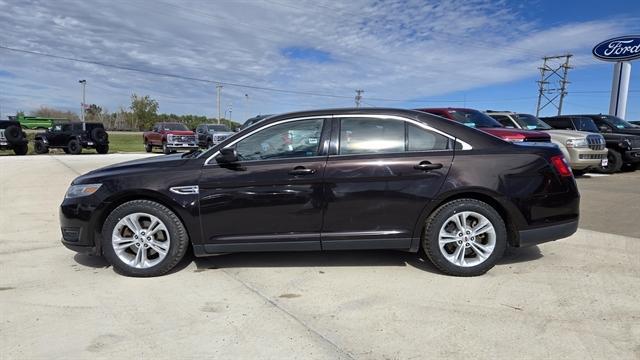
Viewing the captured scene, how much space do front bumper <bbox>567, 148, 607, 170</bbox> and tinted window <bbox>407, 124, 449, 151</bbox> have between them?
833 cm

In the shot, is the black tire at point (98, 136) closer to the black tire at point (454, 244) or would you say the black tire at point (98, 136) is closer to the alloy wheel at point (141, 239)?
the alloy wheel at point (141, 239)

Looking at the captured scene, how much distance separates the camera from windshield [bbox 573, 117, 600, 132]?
46.0ft

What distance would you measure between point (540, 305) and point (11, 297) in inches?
175

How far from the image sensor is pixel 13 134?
21359 mm

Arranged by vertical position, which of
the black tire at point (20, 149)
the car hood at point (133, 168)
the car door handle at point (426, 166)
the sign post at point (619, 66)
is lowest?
the black tire at point (20, 149)

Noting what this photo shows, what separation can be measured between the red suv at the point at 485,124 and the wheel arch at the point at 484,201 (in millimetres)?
5164

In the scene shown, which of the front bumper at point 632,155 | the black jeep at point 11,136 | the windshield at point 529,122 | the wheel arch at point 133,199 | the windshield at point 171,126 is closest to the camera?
Answer: the wheel arch at point 133,199

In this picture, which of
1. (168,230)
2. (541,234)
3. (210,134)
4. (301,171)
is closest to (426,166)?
(301,171)

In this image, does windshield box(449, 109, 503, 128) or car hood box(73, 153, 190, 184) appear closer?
car hood box(73, 153, 190, 184)

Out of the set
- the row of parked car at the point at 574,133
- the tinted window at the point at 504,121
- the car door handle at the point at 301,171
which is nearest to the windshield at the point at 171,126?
the row of parked car at the point at 574,133

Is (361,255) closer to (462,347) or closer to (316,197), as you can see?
(316,197)

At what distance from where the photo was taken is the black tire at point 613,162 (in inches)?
522

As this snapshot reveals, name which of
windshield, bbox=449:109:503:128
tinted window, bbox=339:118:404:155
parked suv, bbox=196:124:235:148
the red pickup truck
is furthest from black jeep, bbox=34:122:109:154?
tinted window, bbox=339:118:404:155

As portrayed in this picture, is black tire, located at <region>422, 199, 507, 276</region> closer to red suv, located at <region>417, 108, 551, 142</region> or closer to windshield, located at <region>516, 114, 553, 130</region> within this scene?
red suv, located at <region>417, 108, 551, 142</region>
